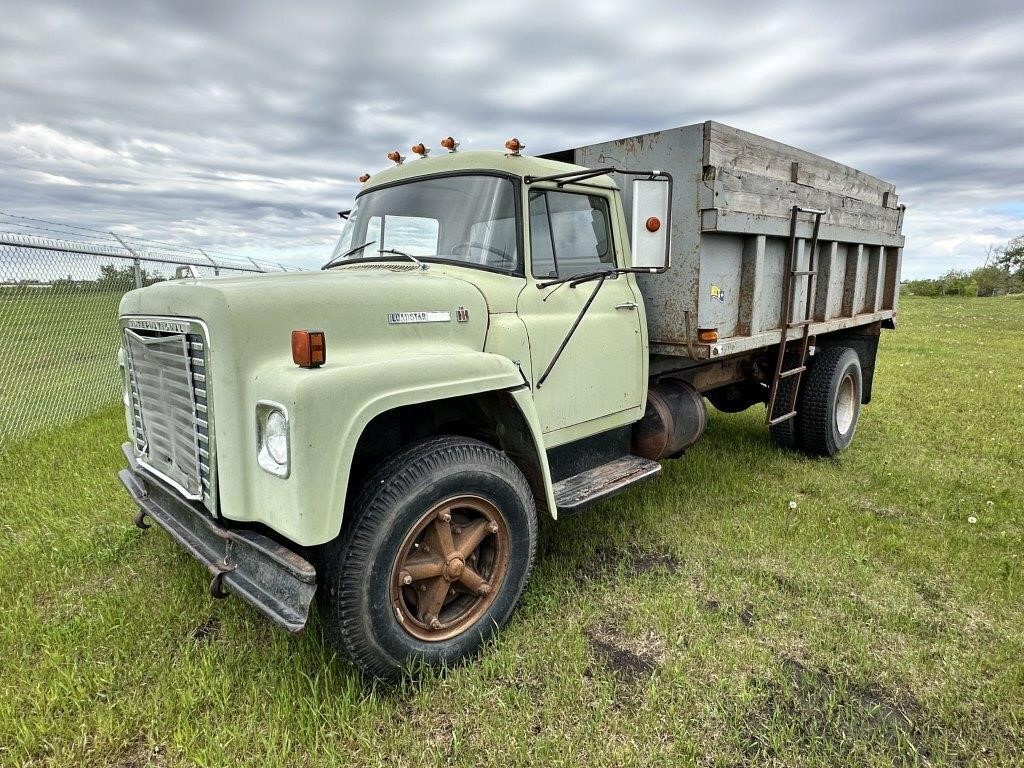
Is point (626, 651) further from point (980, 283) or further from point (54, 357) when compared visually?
point (980, 283)

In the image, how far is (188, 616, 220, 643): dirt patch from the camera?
9.67ft

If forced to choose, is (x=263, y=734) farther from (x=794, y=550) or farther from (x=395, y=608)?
(x=794, y=550)

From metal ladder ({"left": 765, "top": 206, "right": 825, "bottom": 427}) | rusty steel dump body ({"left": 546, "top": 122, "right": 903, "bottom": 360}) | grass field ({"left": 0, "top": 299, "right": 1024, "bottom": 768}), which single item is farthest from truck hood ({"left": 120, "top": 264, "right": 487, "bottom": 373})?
metal ladder ({"left": 765, "top": 206, "right": 825, "bottom": 427})

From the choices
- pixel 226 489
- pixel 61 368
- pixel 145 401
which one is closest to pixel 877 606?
pixel 226 489

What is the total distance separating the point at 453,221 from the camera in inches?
131

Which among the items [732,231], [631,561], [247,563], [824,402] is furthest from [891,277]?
[247,563]

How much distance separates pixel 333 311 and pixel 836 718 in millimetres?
2638

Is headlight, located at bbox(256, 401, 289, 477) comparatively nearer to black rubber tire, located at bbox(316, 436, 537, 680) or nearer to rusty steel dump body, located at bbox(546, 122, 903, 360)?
black rubber tire, located at bbox(316, 436, 537, 680)

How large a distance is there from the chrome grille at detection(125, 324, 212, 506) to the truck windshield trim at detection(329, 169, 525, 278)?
47.4 inches

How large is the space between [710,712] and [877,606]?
52.6 inches

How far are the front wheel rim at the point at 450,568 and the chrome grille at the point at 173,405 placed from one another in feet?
2.84

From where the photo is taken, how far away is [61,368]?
7008 millimetres

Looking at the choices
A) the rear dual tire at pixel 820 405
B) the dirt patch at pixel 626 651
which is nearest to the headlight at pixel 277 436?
the dirt patch at pixel 626 651

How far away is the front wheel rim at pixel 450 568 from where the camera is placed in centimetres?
258
